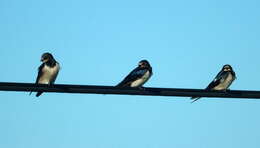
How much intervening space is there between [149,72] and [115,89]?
26.1 ft

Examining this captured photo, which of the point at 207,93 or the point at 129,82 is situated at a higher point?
the point at 129,82

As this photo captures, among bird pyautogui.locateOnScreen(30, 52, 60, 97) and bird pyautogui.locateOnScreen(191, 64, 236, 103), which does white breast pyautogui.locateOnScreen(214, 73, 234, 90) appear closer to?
bird pyautogui.locateOnScreen(191, 64, 236, 103)

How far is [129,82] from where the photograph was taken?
17859 mm

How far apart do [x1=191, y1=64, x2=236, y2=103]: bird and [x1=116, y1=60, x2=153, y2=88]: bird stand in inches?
62.7

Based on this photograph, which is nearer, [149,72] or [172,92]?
[172,92]

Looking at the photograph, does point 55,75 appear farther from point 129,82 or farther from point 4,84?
point 4,84

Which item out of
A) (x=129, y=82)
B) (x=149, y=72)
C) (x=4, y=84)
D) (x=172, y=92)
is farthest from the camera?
(x=149, y=72)

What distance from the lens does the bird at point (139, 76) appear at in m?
17.9

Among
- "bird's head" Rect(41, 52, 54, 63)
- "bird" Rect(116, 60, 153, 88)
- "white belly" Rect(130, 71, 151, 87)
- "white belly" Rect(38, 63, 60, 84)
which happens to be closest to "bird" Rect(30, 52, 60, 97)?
"white belly" Rect(38, 63, 60, 84)

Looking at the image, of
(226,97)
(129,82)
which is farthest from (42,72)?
(226,97)

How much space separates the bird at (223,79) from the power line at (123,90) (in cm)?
679

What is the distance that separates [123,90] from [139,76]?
723 cm

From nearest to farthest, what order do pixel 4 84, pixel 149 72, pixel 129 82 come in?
pixel 4 84 → pixel 129 82 → pixel 149 72

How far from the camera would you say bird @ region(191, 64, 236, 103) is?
61.4 feet
